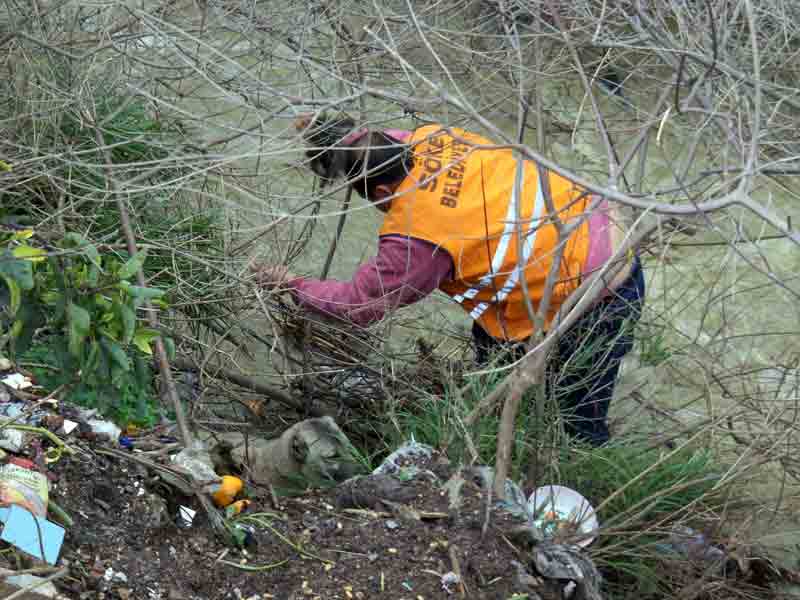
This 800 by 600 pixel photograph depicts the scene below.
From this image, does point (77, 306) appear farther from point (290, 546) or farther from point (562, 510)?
point (562, 510)

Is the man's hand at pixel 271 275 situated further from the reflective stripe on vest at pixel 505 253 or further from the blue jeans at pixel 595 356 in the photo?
the blue jeans at pixel 595 356

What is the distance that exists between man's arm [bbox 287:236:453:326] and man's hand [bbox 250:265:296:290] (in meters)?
0.03

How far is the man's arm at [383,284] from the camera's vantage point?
3.64m

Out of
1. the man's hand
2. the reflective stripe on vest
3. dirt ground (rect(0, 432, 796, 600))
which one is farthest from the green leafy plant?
the reflective stripe on vest

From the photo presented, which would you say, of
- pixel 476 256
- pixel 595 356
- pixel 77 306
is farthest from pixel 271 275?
pixel 77 306

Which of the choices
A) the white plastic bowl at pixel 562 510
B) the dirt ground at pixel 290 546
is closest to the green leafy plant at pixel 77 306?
the dirt ground at pixel 290 546

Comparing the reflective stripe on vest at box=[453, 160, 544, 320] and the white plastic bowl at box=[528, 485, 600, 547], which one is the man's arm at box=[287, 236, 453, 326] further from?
the white plastic bowl at box=[528, 485, 600, 547]

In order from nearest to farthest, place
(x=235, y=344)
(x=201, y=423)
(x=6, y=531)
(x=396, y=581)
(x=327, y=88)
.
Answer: (x=6, y=531) → (x=396, y=581) → (x=201, y=423) → (x=235, y=344) → (x=327, y=88)

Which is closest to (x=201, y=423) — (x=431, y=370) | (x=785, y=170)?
(x=431, y=370)

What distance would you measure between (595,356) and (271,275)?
122 centimetres

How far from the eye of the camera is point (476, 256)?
371cm

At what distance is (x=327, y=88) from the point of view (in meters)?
4.75

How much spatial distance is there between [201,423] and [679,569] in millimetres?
1689

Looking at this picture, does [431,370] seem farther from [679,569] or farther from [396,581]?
[396,581]
